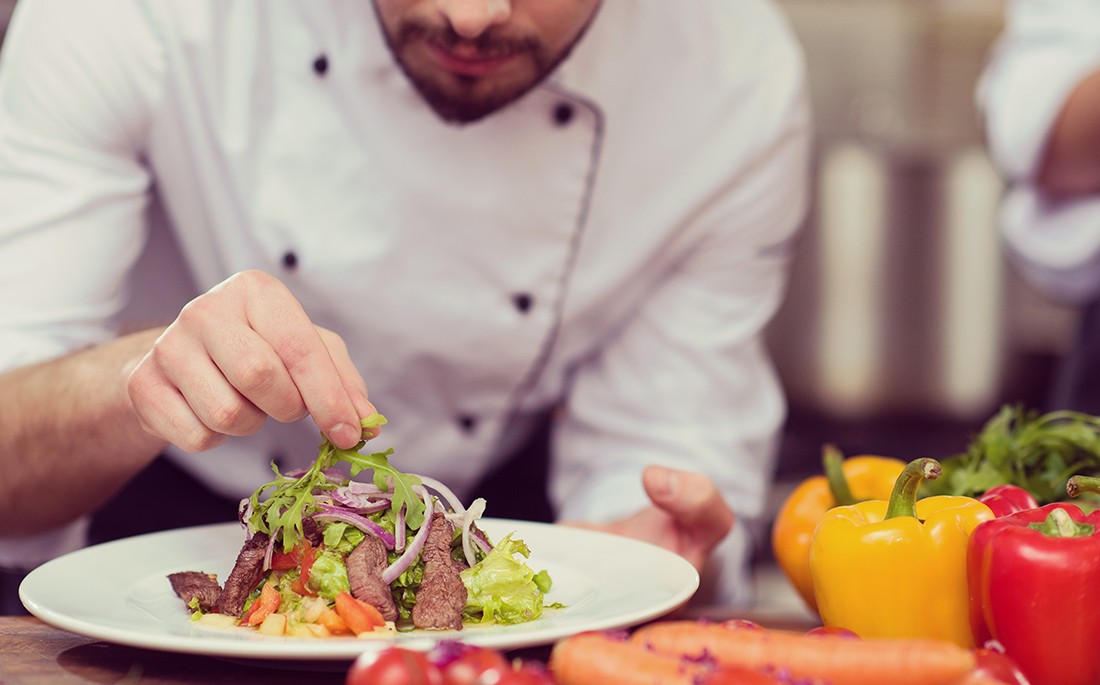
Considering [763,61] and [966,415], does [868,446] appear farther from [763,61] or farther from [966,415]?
[763,61]

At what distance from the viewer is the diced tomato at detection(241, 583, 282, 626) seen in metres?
1.13

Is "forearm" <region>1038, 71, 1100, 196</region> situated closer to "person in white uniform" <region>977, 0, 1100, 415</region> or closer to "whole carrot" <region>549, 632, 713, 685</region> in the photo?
"person in white uniform" <region>977, 0, 1100, 415</region>

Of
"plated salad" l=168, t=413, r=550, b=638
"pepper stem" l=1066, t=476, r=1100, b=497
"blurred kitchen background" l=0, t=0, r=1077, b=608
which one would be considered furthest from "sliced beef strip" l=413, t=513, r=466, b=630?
"blurred kitchen background" l=0, t=0, r=1077, b=608

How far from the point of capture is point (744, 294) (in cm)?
206

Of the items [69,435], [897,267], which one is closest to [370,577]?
[69,435]

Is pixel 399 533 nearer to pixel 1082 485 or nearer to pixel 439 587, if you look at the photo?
pixel 439 587

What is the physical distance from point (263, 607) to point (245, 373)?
225mm

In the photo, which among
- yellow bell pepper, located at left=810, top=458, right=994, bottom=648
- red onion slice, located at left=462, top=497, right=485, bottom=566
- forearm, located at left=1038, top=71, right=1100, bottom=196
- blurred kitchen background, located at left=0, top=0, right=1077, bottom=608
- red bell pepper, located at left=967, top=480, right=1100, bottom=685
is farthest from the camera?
blurred kitchen background, located at left=0, top=0, right=1077, bottom=608

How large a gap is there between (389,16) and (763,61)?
73cm

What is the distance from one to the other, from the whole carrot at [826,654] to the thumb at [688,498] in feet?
1.50

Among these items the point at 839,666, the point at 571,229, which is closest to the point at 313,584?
the point at 839,666

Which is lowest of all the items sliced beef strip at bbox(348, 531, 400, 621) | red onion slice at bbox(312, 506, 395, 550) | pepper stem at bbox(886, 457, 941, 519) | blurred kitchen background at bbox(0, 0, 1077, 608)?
blurred kitchen background at bbox(0, 0, 1077, 608)

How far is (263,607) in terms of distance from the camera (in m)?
1.15

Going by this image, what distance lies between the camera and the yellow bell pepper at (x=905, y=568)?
1111mm
